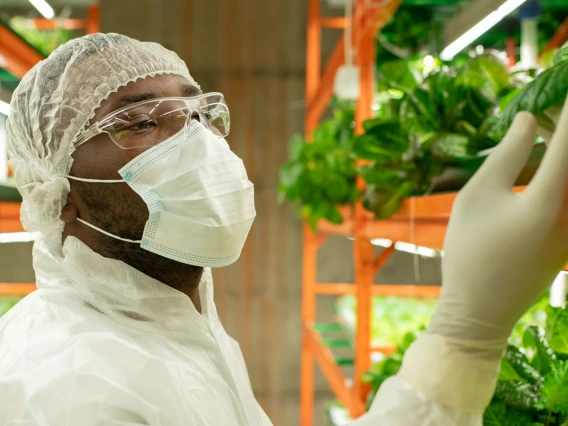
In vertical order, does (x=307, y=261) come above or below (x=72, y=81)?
below

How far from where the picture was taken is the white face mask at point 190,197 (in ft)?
4.12

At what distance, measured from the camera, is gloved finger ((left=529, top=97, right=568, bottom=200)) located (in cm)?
72

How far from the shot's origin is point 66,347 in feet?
3.53

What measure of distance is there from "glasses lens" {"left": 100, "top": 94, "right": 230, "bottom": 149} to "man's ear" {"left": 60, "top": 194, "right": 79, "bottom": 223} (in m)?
0.18

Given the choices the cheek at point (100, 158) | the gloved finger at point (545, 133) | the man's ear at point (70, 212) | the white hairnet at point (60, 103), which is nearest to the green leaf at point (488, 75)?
the gloved finger at point (545, 133)

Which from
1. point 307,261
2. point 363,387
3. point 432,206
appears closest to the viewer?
point 432,206

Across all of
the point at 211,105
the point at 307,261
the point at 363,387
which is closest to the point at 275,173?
the point at 307,261

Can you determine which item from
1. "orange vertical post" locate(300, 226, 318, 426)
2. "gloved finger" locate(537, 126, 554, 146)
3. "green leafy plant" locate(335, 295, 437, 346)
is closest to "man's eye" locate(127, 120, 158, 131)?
"gloved finger" locate(537, 126, 554, 146)

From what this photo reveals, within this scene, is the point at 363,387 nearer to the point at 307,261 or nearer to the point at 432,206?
the point at 432,206

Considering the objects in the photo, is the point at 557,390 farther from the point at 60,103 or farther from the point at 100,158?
the point at 60,103

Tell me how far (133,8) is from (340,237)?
3268 mm

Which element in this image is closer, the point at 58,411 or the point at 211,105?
the point at 58,411

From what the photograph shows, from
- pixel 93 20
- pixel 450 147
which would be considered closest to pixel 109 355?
pixel 450 147

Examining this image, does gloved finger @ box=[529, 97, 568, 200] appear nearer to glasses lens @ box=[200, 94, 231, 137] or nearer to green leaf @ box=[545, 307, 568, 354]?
green leaf @ box=[545, 307, 568, 354]
